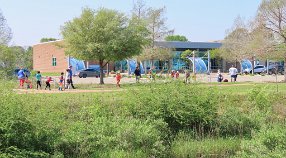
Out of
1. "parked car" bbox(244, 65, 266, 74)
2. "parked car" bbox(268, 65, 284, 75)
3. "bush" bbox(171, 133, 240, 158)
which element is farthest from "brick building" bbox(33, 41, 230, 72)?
"bush" bbox(171, 133, 240, 158)

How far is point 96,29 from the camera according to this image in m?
33.8

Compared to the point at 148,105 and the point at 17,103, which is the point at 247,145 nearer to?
the point at 148,105

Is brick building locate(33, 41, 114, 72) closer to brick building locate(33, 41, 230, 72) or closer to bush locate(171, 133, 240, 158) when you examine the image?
brick building locate(33, 41, 230, 72)

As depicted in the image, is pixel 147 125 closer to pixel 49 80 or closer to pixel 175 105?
pixel 175 105

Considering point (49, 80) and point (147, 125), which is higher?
point (49, 80)

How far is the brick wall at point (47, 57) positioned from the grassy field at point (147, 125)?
62.2 m

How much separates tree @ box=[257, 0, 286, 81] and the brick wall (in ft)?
146

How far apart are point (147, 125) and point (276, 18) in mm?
28287

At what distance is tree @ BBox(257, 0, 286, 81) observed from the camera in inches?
1495

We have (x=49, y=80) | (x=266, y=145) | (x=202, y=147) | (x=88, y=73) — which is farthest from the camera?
(x=88, y=73)

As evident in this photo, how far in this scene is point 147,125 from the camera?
13422 mm

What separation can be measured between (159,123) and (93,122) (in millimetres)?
2131

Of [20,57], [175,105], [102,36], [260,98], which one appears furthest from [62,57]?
[175,105]

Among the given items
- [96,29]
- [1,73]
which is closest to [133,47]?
[96,29]
